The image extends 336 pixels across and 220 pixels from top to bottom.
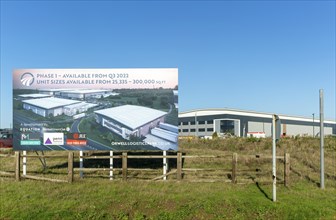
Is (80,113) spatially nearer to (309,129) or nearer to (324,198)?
(324,198)

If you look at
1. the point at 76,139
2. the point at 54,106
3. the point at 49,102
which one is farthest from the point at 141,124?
the point at 49,102

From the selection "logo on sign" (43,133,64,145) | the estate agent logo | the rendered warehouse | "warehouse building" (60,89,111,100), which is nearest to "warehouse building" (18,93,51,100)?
the estate agent logo

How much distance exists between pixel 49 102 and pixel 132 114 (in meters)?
3.40

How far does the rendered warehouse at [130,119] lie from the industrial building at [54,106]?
74cm

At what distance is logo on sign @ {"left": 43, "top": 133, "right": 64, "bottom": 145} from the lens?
15.2m

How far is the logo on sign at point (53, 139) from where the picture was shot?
15195mm

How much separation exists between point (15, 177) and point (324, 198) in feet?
34.2

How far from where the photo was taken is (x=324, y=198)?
10.7 metres

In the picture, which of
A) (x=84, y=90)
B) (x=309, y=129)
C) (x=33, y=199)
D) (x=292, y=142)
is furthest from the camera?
(x=309, y=129)

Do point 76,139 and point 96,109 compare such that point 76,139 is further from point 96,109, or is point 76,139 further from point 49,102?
point 49,102

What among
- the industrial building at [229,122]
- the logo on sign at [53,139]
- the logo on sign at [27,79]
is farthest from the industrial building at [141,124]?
the industrial building at [229,122]

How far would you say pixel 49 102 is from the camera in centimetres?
1524

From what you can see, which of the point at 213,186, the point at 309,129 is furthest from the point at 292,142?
the point at 309,129

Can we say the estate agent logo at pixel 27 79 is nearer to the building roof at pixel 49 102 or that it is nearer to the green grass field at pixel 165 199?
the building roof at pixel 49 102
